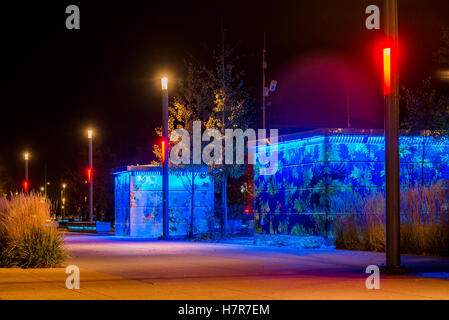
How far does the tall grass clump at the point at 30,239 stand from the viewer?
48.7 ft

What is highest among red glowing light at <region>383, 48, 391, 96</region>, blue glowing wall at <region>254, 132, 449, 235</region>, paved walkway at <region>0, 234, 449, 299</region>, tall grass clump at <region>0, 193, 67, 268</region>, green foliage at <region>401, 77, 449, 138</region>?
green foliage at <region>401, 77, 449, 138</region>

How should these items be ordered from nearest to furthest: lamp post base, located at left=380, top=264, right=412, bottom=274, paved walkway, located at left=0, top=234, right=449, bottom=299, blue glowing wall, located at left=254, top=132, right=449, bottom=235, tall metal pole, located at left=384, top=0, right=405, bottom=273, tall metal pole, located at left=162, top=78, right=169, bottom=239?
paved walkway, located at left=0, top=234, right=449, bottom=299, lamp post base, located at left=380, top=264, right=412, bottom=274, tall metal pole, located at left=384, top=0, right=405, bottom=273, blue glowing wall, located at left=254, top=132, right=449, bottom=235, tall metal pole, located at left=162, top=78, right=169, bottom=239

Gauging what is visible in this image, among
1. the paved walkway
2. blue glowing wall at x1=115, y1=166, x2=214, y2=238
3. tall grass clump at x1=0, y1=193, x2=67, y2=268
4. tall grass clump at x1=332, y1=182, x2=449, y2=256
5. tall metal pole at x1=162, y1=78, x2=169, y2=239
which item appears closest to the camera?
the paved walkway

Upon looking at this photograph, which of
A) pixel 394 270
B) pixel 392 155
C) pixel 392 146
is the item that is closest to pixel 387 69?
pixel 392 146

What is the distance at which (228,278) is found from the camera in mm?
12117

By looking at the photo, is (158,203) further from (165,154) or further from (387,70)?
(387,70)

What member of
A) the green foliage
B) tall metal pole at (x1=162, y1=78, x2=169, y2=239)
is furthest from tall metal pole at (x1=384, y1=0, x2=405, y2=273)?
tall metal pole at (x1=162, y1=78, x2=169, y2=239)

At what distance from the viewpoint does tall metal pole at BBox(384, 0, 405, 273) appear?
12711 millimetres

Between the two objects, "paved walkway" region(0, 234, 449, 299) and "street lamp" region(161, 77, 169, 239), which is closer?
"paved walkway" region(0, 234, 449, 299)

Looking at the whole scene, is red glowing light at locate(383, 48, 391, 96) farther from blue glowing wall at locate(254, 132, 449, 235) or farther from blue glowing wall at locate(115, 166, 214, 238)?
blue glowing wall at locate(115, 166, 214, 238)

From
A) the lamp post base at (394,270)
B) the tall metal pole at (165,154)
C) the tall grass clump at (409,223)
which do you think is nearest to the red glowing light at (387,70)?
the lamp post base at (394,270)

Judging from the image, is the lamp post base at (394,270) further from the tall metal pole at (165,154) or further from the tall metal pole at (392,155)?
the tall metal pole at (165,154)

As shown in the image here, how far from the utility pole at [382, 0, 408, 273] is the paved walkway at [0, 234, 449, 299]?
62 centimetres
